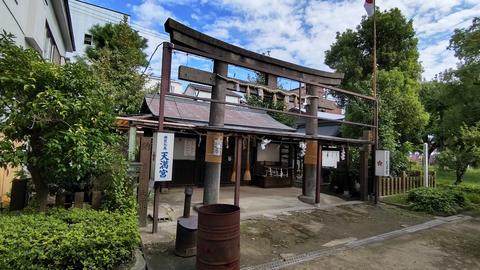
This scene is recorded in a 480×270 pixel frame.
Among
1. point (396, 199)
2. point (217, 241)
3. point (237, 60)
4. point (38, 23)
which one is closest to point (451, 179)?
point (396, 199)

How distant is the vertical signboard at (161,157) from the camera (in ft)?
21.5

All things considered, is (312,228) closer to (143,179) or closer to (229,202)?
(229,202)

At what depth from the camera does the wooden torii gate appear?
7.45m

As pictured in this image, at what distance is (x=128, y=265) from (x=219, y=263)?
1274 mm

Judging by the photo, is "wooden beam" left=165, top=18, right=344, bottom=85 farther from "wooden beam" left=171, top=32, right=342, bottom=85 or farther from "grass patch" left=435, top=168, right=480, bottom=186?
"grass patch" left=435, top=168, right=480, bottom=186

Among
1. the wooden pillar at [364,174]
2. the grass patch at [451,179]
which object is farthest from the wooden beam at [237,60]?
the grass patch at [451,179]

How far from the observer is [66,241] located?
12.2 feet

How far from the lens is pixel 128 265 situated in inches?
171

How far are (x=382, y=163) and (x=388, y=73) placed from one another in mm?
7024

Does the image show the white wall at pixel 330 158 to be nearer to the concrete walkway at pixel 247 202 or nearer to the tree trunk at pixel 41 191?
the concrete walkway at pixel 247 202

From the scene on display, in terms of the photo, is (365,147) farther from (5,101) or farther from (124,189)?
(5,101)

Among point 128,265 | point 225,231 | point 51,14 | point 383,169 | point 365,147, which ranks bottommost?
point 128,265

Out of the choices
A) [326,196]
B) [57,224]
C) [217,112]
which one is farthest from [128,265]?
[326,196]

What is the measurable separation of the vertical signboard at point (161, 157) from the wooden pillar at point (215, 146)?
1816 millimetres
